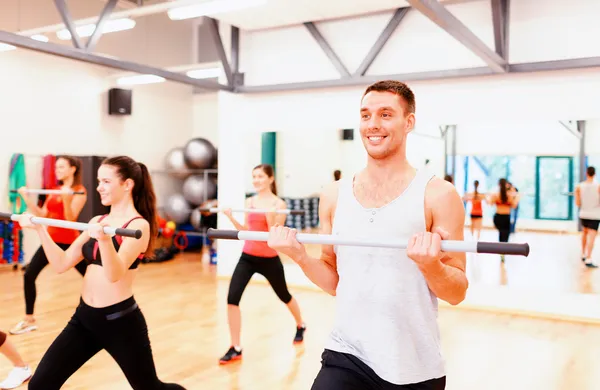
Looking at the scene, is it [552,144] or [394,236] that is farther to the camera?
[552,144]

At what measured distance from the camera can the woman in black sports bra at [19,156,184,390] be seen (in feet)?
7.25

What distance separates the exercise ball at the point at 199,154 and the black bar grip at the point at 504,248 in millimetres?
8020

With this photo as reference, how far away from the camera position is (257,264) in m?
4.13

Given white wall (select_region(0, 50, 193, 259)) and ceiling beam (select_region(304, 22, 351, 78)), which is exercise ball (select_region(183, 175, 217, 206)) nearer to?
white wall (select_region(0, 50, 193, 259))

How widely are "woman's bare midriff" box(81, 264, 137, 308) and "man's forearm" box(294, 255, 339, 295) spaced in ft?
3.14

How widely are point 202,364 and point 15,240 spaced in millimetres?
4633

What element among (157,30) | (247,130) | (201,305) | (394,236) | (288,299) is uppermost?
(157,30)

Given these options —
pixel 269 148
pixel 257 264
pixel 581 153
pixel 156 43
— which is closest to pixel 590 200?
pixel 581 153

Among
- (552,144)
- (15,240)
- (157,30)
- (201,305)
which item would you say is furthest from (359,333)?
(552,144)

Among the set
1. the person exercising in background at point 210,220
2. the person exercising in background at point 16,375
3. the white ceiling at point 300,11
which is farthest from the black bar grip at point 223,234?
the person exercising in background at point 210,220

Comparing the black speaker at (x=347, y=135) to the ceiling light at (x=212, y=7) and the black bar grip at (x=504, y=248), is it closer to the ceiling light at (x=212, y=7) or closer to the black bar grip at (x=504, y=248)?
the ceiling light at (x=212, y=7)

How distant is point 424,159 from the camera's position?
930 cm

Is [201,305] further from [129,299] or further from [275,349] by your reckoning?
[129,299]

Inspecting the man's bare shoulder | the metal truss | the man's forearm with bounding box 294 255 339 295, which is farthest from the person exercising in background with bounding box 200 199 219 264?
the man's bare shoulder
